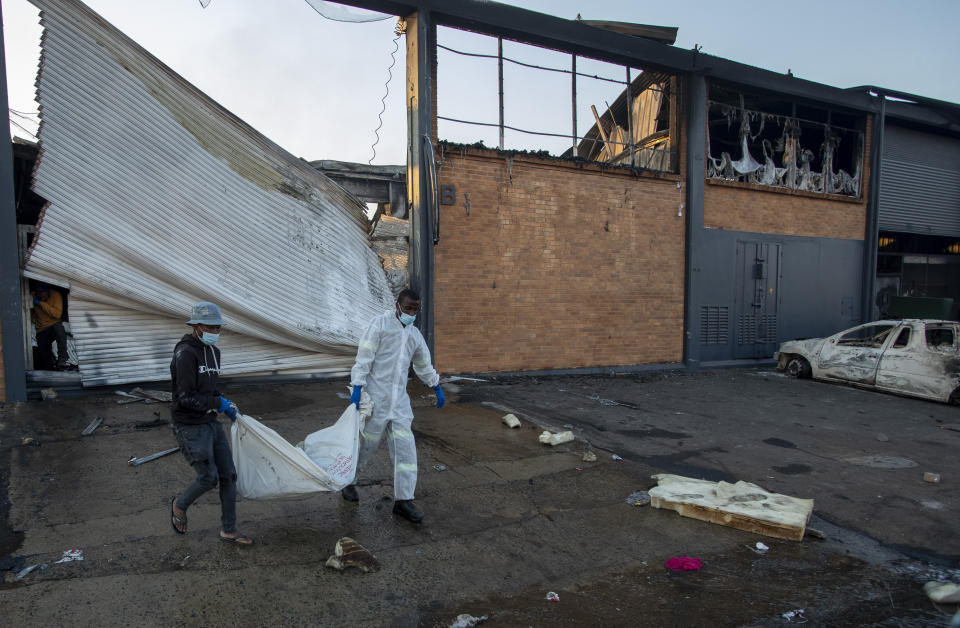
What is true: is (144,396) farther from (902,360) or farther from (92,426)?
(902,360)

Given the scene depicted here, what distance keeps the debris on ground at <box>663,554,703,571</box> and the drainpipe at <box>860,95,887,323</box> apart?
13.2m

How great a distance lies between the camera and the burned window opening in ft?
40.5

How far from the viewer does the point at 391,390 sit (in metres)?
4.09

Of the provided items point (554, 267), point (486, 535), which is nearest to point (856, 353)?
point (554, 267)

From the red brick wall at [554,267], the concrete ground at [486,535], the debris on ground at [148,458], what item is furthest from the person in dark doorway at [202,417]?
the red brick wall at [554,267]

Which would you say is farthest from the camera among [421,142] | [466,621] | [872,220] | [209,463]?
[872,220]

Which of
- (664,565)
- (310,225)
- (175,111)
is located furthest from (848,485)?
(175,111)

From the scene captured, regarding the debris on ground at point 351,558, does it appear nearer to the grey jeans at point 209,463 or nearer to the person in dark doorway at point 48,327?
the grey jeans at point 209,463

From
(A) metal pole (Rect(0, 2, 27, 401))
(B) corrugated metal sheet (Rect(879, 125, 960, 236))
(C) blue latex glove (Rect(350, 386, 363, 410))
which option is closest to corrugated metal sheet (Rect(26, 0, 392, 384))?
(A) metal pole (Rect(0, 2, 27, 401))

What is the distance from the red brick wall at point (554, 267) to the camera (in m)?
9.40

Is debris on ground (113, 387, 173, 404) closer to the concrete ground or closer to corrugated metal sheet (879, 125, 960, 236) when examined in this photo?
the concrete ground

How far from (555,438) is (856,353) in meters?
7.61

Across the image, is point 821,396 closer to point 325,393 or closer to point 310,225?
point 325,393

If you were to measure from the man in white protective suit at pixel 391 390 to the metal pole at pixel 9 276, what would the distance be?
480 cm
